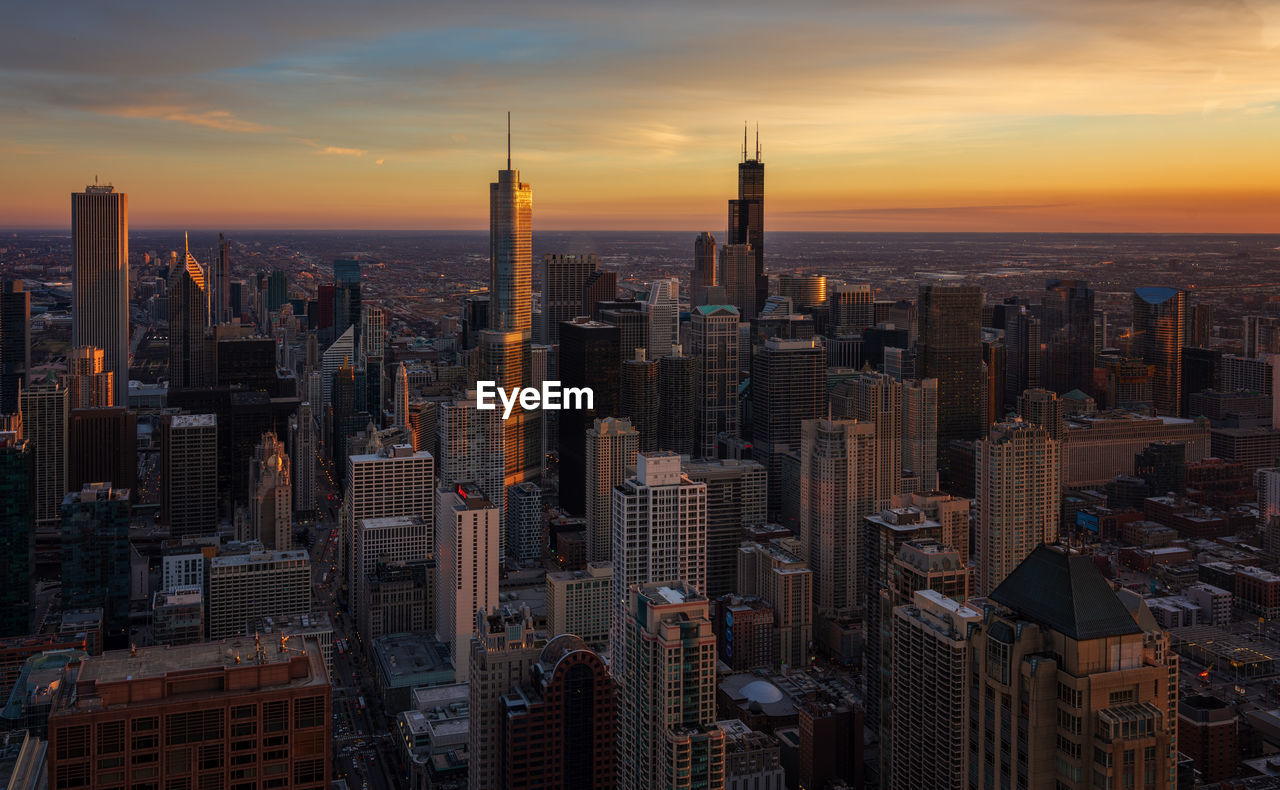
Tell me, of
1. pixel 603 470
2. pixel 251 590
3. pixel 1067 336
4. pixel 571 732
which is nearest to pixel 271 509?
pixel 251 590

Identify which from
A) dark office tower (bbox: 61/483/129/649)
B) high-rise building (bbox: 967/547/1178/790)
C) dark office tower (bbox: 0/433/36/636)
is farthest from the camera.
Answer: dark office tower (bbox: 61/483/129/649)

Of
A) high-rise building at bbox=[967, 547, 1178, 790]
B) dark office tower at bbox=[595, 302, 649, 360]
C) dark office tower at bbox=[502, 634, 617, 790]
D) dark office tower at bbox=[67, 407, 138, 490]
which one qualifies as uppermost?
dark office tower at bbox=[595, 302, 649, 360]

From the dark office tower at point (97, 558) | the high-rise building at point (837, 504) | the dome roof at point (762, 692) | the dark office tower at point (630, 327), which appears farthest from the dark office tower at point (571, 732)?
the dark office tower at point (630, 327)

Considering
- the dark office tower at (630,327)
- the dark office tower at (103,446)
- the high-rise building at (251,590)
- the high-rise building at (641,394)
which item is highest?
the dark office tower at (630,327)

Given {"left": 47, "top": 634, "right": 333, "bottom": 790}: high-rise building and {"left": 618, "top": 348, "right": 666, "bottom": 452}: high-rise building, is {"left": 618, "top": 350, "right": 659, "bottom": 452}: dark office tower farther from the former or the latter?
{"left": 47, "top": 634, "right": 333, "bottom": 790}: high-rise building

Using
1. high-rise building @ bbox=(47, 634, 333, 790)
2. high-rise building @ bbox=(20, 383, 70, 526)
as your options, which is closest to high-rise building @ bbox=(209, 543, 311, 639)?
high-rise building @ bbox=(20, 383, 70, 526)

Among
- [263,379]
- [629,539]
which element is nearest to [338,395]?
[263,379]

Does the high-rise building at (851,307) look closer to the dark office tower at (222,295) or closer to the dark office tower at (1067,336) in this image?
the dark office tower at (1067,336)
